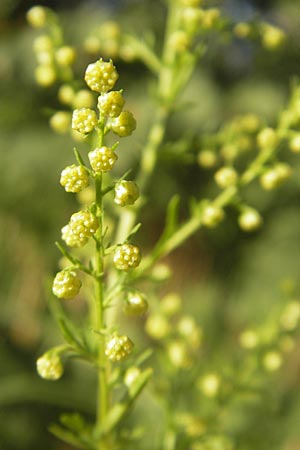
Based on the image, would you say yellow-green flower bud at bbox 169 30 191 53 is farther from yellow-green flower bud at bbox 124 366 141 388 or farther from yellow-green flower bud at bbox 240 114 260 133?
yellow-green flower bud at bbox 124 366 141 388

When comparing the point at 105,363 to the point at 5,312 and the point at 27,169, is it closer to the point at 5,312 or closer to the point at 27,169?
the point at 5,312

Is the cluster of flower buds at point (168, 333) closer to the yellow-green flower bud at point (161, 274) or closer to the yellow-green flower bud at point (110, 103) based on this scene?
the yellow-green flower bud at point (161, 274)

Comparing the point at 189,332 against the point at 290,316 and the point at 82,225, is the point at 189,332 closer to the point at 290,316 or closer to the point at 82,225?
the point at 290,316

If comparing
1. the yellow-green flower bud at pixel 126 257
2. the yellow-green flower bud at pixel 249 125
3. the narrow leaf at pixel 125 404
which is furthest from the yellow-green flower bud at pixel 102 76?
the yellow-green flower bud at pixel 249 125

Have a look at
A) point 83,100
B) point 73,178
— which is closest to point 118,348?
point 73,178

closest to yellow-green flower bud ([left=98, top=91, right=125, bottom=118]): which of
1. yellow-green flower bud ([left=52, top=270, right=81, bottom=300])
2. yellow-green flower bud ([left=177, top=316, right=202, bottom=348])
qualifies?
yellow-green flower bud ([left=52, top=270, right=81, bottom=300])

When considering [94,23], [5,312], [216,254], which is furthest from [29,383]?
[216,254]

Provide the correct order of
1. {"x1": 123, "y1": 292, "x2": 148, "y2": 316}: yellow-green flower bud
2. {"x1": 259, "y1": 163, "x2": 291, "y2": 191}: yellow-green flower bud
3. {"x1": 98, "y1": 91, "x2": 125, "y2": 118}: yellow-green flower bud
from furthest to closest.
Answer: {"x1": 259, "y1": 163, "x2": 291, "y2": 191}: yellow-green flower bud, {"x1": 123, "y1": 292, "x2": 148, "y2": 316}: yellow-green flower bud, {"x1": 98, "y1": 91, "x2": 125, "y2": 118}: yellow-green flower bud
